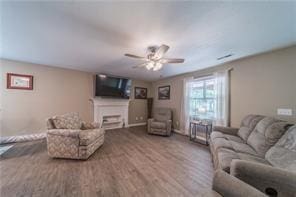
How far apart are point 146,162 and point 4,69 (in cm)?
455

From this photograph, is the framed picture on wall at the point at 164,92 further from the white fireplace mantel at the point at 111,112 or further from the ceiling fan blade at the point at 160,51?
the ceiling fan blade at the point at 160,51

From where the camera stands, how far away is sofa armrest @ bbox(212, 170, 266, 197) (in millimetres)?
924

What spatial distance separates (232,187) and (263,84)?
2.91 m

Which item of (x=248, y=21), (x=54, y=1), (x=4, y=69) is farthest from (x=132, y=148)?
(x=4, y=69)

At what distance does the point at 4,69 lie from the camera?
3.63 meters


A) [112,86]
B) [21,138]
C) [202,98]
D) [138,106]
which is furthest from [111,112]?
[202,98]

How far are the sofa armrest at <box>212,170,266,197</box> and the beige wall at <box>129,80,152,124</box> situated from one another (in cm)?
541

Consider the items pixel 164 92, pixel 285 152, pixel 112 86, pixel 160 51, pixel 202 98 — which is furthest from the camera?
pixel 164 92

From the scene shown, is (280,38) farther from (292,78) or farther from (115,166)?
Result: (115,166)

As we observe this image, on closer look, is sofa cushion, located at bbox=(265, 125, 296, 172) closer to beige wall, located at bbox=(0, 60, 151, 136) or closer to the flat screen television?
the flat screen television

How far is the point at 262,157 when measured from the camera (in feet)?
6.41

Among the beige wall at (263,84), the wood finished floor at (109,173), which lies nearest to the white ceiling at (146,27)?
the beige wall at (263,84)

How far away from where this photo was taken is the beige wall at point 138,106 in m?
6.40

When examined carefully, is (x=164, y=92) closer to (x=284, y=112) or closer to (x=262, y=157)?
(x=284, y=112)
